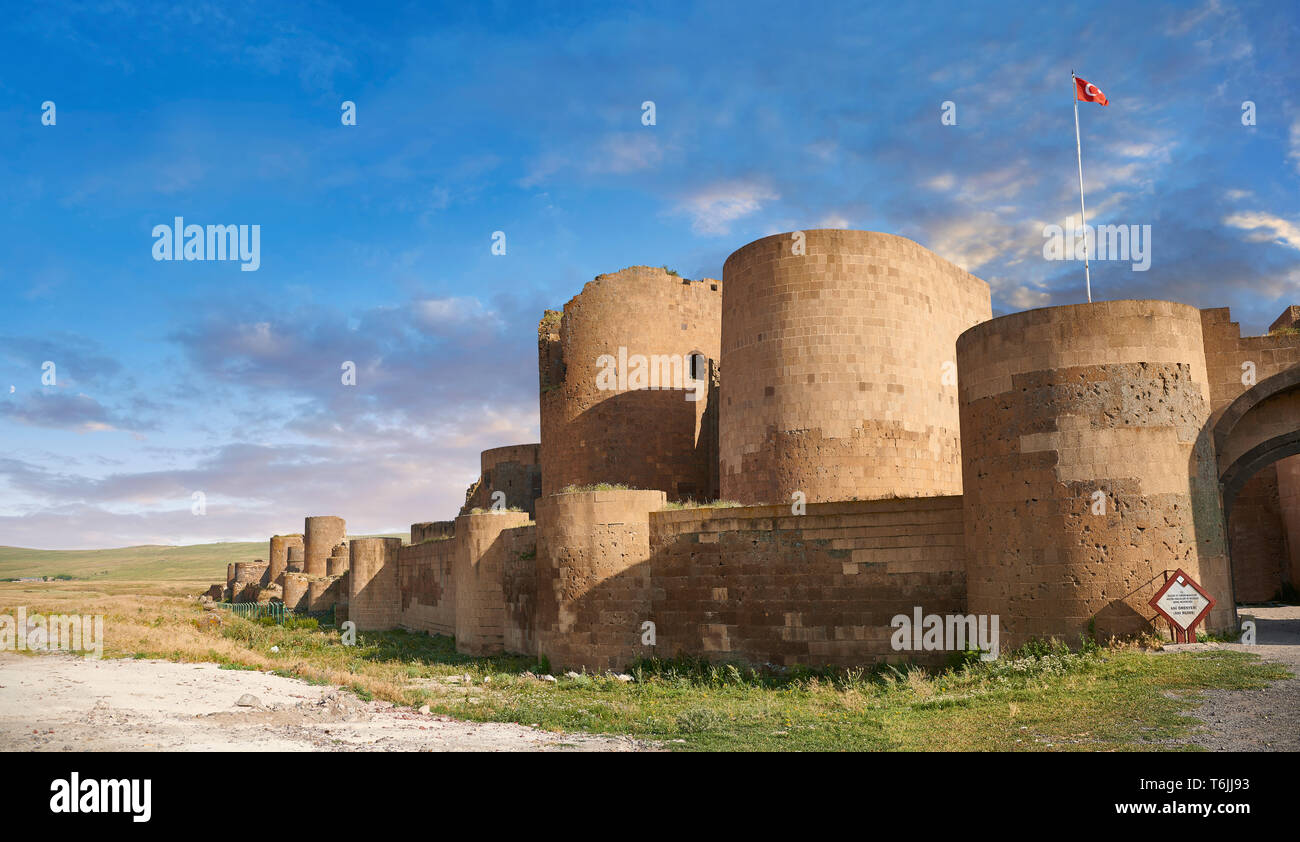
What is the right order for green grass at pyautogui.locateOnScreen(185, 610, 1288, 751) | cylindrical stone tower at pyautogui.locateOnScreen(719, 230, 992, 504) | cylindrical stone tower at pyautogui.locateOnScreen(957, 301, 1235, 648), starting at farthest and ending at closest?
cylindrical stone tower at pyautogui.locateOnScreen(719, 230, 992, 504)
cylindrical stone tower at pyautogui.locateOnScreen(957, 301, 1235, 648)
green grass at pyautogui.locateOnScreen(185, 610, 1288, 751)

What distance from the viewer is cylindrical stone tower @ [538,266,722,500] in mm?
29859

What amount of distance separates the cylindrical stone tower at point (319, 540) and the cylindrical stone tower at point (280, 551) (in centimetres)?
641

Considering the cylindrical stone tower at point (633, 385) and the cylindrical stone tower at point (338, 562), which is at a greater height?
the cylindrical stone tower at point (633, 385)

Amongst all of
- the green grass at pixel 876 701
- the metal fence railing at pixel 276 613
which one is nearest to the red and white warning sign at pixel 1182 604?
the green grass at pixel 876 701

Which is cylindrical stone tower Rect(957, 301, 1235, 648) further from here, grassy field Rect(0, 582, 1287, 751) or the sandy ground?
the sandy ground

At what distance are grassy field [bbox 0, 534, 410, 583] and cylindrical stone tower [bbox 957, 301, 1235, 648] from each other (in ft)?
399

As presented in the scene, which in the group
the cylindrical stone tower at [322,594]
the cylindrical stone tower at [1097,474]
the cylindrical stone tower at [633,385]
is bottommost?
the cylindrical stone tower at [322,594]

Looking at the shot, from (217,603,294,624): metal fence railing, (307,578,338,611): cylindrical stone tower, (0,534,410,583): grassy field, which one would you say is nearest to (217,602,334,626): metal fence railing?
(217,603,294,624): metal fence railing

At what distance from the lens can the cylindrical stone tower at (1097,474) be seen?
512 inches

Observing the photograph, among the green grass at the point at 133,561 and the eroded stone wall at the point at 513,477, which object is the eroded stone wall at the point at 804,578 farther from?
the green grass at the point at 133,561

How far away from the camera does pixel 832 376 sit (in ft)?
69.1

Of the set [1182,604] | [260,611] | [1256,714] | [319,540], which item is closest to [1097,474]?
[1182,604]
